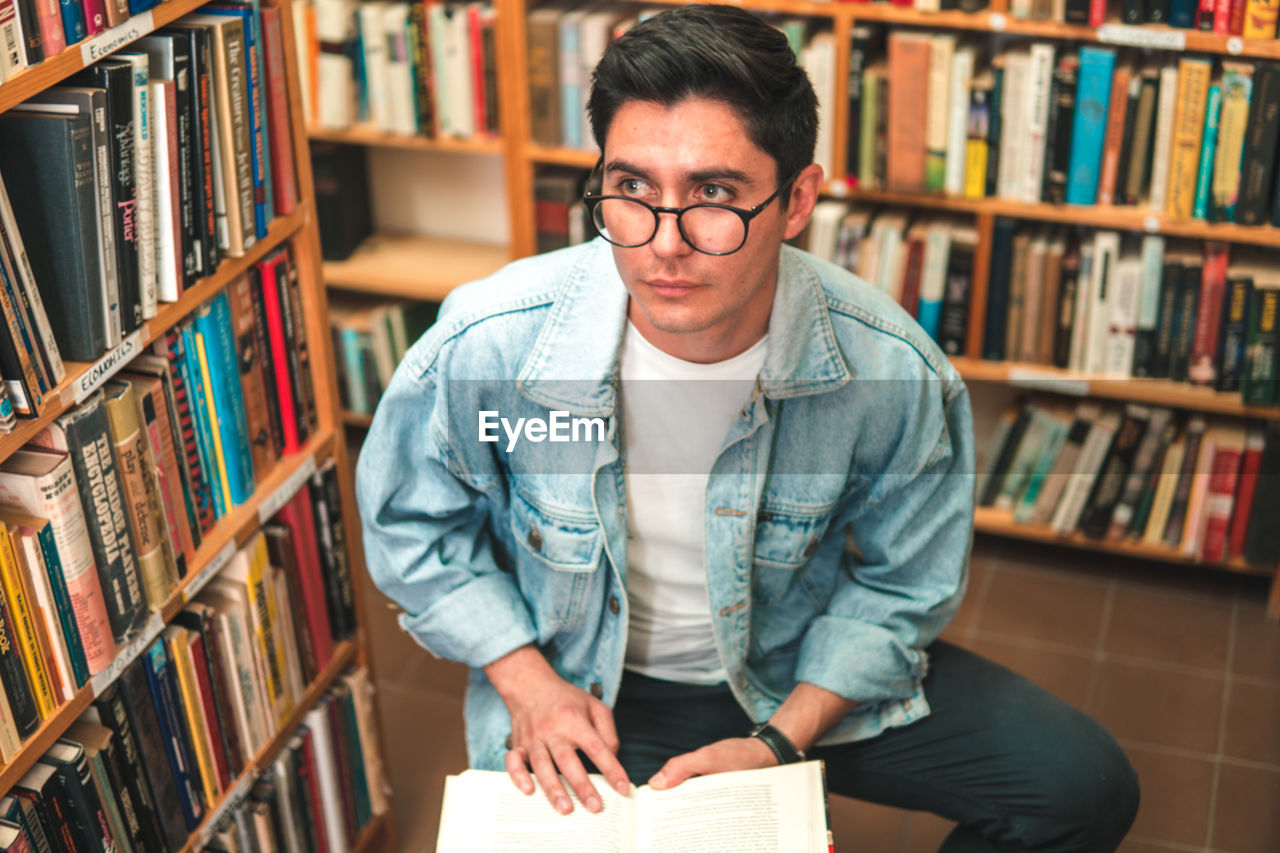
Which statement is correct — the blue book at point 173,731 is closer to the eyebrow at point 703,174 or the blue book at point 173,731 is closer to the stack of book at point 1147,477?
the eyebrow at point 703,174

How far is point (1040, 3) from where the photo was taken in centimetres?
222

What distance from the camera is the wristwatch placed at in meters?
1.44

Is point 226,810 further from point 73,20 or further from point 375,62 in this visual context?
point 375,62

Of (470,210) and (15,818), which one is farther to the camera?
(470,210)

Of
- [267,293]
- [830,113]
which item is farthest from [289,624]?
[830,113]

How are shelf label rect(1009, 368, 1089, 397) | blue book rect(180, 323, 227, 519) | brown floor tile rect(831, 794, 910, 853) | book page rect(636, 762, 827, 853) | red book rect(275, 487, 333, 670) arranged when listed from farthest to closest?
shelf label rect(1009, 368, 1089, 397), brown floor tile rect(831, 794, 910, 853), red book rect(275, 487, 333, 670), blue book rect(180, 323, 227, 519), book page rect(636, 762, 827, 853)

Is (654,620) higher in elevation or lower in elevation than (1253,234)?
lower

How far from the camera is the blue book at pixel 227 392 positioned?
1.44 metres

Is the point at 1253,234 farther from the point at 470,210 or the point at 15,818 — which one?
the point at 15,818

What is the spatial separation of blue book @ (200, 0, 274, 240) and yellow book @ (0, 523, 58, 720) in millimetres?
462

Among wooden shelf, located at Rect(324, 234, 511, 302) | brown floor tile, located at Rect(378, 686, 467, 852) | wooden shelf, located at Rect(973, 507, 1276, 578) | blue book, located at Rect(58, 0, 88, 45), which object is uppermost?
blue book, located at Rect(58, 0, 88, 45)

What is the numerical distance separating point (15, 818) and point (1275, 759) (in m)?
1.91

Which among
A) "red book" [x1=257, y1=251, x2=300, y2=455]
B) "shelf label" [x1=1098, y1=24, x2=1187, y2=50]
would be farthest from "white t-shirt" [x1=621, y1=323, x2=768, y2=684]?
"shelf label" [x1=1098, y1=24, x2=1187, y2=50]

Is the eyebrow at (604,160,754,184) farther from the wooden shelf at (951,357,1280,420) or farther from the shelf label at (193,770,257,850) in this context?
the wooden shelf at (951,357,1280,420)
